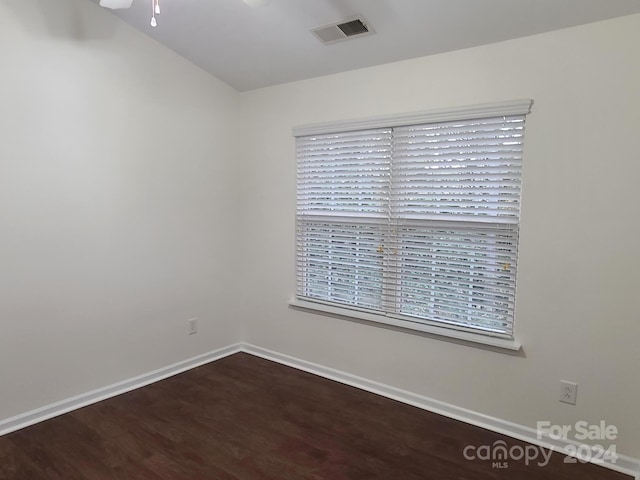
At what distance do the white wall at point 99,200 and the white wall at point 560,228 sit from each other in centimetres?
147

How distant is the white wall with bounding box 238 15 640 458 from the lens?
2.05 meters

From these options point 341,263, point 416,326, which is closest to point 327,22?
point 341,263

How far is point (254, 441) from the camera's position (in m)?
2.33

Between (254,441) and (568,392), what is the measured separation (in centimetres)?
183

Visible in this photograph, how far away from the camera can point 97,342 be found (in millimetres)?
2777

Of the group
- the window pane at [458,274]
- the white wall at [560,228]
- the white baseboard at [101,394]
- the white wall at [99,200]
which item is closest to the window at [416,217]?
the window pane at [458,274]

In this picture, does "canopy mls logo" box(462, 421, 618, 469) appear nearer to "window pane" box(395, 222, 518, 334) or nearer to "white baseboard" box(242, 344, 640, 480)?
"white baseboard" box(242, 344, 640, 480)

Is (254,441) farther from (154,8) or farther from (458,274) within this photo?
(154,8)

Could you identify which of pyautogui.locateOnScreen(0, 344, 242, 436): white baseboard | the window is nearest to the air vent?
the window

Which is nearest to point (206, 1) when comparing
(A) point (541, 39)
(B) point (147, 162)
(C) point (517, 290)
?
(B) point (147, 162)

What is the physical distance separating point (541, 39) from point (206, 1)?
1.97 meters

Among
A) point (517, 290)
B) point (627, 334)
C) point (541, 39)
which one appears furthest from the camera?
point (517, 290)

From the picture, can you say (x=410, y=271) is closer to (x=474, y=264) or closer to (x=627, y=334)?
(x=474, y=264)

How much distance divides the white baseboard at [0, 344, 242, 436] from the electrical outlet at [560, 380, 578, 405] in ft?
8.68
